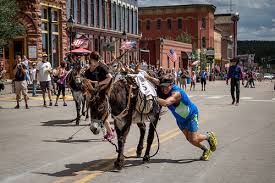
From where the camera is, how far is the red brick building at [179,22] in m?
90.2

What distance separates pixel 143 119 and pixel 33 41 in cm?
2517

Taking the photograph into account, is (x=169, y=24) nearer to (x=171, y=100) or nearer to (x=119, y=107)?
(x=171, y=100)

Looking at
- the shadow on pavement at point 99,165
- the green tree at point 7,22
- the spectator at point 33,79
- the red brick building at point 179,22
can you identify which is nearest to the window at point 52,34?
the spectator at point 33,79

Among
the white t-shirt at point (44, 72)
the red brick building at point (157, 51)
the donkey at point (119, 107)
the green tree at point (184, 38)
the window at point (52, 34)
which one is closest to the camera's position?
the donkey at point (119, 107)

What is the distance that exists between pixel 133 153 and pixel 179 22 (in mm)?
82556

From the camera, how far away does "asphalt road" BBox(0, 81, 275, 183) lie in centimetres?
784

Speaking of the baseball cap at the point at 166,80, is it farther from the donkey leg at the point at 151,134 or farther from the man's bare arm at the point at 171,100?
the donkey leg at the point at 151,134

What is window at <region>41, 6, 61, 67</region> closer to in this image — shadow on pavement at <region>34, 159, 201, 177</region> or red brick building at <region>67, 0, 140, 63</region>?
red brick building at <region>67, 0, 140, 63</region>

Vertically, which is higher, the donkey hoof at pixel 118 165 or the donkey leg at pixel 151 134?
the donkey leg at pixel 151 134

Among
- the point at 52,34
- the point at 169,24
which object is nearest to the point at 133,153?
the point at 52,34

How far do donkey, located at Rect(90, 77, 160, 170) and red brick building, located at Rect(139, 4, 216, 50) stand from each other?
80.6 m

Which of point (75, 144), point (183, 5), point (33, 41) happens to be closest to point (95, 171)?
point (75, 144)

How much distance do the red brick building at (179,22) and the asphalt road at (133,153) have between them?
7548cm

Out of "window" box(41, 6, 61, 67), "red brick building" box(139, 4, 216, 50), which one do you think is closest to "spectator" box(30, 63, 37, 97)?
"window" box(41, 6, 61, 67)
